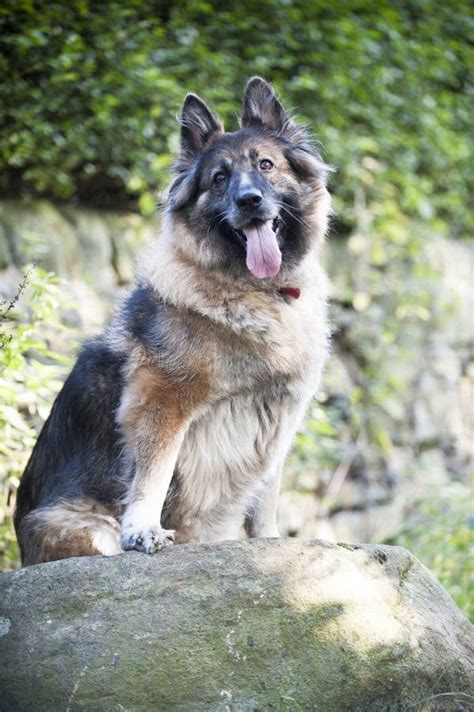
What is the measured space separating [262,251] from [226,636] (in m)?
1.78

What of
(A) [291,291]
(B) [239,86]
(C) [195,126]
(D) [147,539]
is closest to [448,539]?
(A) [291,291]

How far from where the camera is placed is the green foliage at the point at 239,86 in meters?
6.09

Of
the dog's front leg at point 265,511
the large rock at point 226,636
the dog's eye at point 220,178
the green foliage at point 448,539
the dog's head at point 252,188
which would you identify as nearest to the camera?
the large rock at point 226,636

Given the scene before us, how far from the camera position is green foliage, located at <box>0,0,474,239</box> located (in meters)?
6.09

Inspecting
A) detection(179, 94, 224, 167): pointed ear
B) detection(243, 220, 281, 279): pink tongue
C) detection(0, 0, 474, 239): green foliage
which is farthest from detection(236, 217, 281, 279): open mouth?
detection(0, 0, 474, 239): green foliage

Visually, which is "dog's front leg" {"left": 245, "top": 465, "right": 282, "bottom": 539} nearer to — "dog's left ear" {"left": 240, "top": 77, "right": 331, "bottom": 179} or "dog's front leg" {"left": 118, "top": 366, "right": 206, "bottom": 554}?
"dog's front leg" {"left": 118, "top": 366, "right": 206, "bottom": 554}

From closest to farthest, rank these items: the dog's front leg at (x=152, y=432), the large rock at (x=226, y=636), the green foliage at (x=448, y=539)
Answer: the large rock at (x=226, y=636)
the dog's front leg at (x=152, y=432)
the green foliage at (x=448, y=539)

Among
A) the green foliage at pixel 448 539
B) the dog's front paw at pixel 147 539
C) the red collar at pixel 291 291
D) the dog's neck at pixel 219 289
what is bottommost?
the green foliage at pixel 448 539

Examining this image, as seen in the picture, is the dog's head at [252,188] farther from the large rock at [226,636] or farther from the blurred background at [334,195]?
the large rock at [226,636]

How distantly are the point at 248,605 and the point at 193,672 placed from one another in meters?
0.30

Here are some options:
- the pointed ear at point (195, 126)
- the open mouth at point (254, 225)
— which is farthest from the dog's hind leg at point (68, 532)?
the pointed ear at point (195, 126)

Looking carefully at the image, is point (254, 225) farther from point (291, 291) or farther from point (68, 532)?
point (68, 532)

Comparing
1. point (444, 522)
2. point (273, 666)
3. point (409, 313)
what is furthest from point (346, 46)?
point (273, 666)

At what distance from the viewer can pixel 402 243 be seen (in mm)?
8203
